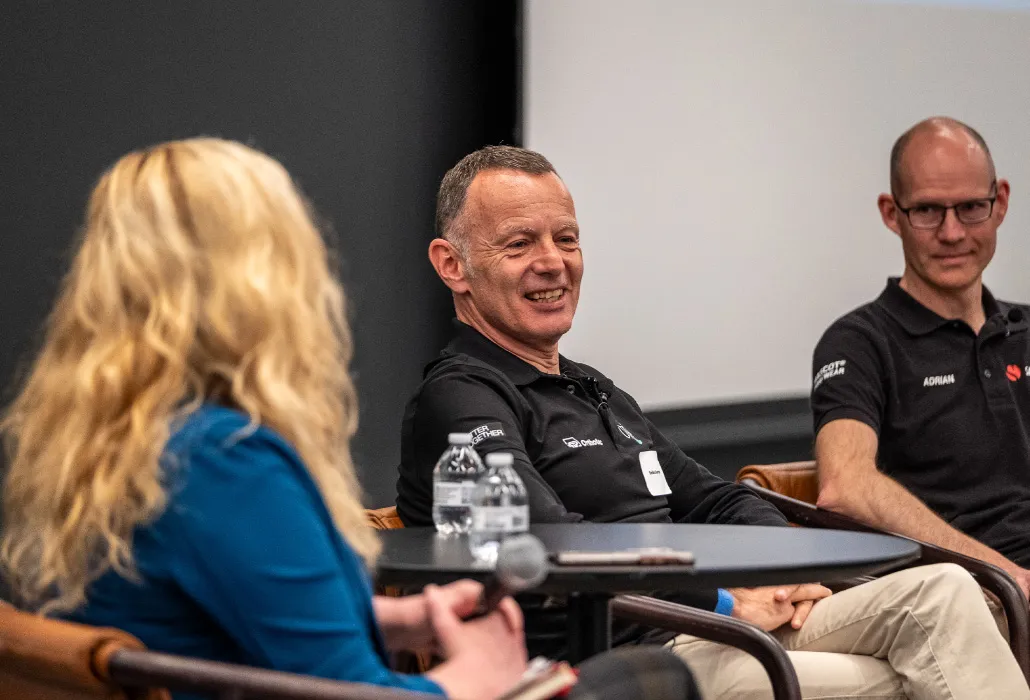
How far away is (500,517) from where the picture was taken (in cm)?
194

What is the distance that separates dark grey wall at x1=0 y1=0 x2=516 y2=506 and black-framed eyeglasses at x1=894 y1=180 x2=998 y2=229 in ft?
3.82

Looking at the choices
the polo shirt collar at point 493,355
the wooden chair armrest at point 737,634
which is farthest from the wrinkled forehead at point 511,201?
the wooden chair armrest at point 737,634

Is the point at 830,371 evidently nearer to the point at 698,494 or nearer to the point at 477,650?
the point at 698,494

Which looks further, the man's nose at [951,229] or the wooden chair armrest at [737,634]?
the man's nose at [951,229]

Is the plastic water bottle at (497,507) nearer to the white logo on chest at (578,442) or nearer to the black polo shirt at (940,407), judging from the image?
the white logo on chest at (578,442)

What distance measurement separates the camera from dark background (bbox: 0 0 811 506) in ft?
9.56

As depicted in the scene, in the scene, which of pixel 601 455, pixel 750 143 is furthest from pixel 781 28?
pixel 601 455

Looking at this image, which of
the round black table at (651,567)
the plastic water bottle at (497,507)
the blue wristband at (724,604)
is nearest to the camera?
the round black table at (651,567)

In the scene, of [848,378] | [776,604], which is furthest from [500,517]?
[848,378]

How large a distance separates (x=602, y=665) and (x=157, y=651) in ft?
1.62

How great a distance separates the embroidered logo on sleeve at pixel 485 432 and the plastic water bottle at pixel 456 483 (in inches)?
0.4

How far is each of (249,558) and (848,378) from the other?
7.46 ft

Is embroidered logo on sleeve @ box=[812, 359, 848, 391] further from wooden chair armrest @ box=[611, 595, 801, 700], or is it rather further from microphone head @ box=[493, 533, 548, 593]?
microphone head @ box=[493, 533, 548, 593]

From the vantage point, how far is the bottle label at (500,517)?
1.94 metres
